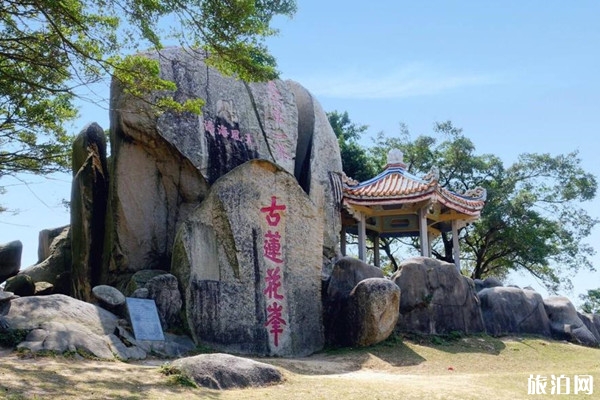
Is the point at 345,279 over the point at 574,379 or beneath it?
over

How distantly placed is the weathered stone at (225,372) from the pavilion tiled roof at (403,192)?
863cm

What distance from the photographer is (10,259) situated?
1377 centimetres

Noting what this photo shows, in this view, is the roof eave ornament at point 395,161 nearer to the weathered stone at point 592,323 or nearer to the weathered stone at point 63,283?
the weathered stone at point 592,323

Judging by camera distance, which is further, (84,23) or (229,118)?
(229,118)

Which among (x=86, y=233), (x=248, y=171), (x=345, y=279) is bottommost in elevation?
(x=345, y=279)

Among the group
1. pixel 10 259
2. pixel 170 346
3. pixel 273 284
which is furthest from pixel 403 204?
pixel 10 259

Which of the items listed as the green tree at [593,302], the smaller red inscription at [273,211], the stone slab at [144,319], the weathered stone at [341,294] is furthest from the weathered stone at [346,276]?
the green tree at [593,302]

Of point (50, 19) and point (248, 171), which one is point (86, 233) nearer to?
point (248, 171)

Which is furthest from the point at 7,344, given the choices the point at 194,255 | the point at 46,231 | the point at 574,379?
the point at 46,231

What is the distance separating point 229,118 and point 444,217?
23.0ft

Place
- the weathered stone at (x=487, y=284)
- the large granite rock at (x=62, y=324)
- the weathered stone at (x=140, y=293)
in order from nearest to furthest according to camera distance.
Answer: the large granite rock at (x=62, y=324), the weathered stone at (x=140, y=293), the weathered stone at (x=487, y=284)

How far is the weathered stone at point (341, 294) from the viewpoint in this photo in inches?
466

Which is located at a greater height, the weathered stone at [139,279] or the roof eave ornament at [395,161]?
the roof eave ornament at [395,161]

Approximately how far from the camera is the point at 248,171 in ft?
37.8
